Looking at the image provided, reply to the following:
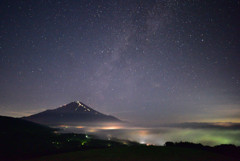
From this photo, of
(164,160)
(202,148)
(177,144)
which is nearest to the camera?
(164,160)

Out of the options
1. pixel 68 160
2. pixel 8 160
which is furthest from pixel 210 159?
pixel 8 160

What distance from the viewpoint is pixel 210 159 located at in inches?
885

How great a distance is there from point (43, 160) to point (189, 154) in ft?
70.6

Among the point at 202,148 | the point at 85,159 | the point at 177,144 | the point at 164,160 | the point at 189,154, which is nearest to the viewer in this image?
the point at 164,160

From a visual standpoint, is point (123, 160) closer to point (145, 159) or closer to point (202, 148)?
point (145, 159)

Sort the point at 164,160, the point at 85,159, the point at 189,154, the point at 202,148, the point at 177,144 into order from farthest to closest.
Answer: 1. the point at 177,144
2. the point at 202,148
3. the point at 189,154
4. the point at 85,159
5. the point at 164,160

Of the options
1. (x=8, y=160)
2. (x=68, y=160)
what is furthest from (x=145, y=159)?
(x=8, y=160)

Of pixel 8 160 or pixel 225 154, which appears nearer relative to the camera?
pixel 225 154

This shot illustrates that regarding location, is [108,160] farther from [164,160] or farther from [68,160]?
[164,160]

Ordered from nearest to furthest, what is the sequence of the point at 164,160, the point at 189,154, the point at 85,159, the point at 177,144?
the point at 164,160
the point at 85,159
the point at 189,154
the point at 177,144

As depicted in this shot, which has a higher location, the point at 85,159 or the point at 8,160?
the point at 85,159

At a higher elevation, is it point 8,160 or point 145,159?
point 145,159

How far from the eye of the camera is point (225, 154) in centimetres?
2534

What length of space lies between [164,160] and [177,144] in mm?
13771
